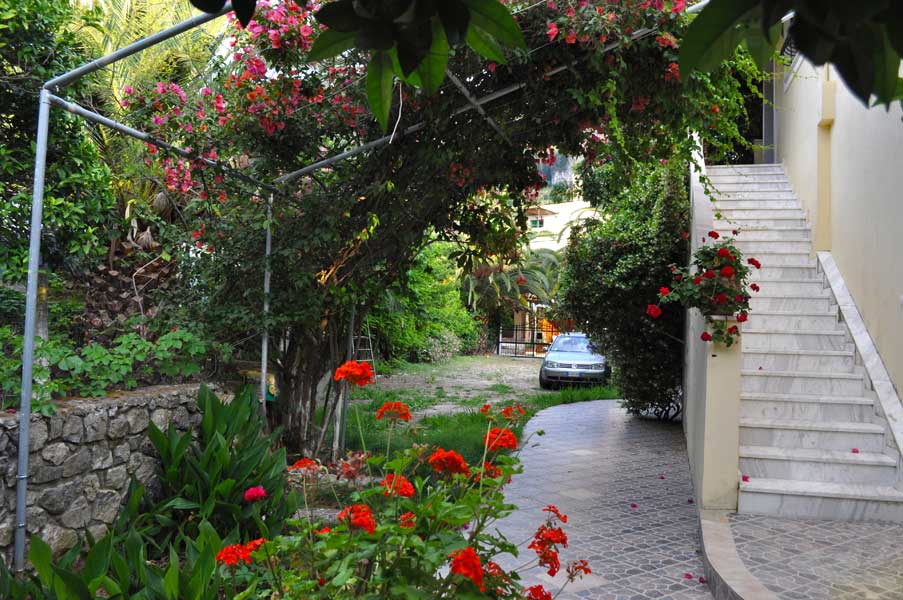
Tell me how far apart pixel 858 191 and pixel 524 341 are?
77.3 ft

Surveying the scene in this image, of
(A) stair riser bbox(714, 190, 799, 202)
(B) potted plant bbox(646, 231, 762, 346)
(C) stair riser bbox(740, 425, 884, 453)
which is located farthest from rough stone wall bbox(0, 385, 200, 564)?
(A) stair riser bbox(714, 190, 799, 202)

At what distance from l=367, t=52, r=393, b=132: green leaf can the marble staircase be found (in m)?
4.73

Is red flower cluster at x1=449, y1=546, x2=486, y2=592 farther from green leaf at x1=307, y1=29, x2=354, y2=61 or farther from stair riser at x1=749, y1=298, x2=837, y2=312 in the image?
stair riser at x1=749, y1=298, x2=837, y2=312

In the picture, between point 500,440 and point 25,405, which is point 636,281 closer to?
point 500,440

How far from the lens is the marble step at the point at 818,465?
5.15 meters

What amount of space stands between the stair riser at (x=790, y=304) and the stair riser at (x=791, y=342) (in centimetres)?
36

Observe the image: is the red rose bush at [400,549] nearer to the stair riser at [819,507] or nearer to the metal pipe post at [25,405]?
the metal pipe post at [25,405]

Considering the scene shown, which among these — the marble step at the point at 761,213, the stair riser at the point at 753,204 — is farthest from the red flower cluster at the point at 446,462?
the stair riser at the point at 753,204

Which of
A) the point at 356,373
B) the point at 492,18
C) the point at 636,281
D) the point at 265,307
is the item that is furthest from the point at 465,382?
the point at 492,18

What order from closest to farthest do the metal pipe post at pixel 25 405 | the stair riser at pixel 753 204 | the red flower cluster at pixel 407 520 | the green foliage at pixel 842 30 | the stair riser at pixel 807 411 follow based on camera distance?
the green foliage at pixel 842 30 < the red flower cluster at pixel 407 520 < the metal pipe post at pixel 25 405 < the stair riser at pixel 807 411 < the stair riser at pixel 753 204

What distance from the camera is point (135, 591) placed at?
10.4 ft

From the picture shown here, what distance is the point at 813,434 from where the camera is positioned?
18.4 ft

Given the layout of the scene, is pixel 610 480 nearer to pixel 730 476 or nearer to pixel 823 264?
pixel 730 476

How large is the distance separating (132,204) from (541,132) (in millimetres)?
4772
